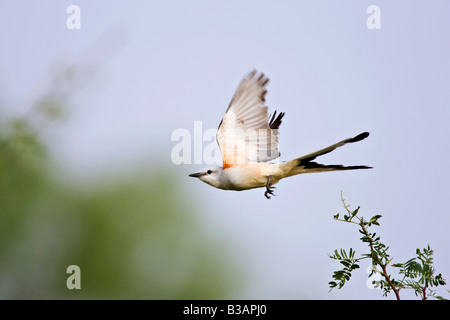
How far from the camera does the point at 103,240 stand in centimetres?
821

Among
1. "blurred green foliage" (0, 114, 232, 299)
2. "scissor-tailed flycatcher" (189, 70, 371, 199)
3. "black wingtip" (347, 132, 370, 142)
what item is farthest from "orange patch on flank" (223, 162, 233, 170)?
"blurred green foliage" (0, 114, 232, 299)

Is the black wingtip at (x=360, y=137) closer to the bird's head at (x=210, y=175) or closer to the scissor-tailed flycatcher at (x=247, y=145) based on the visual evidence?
the scissor-tailed flycatcher at (x=247, y=145)

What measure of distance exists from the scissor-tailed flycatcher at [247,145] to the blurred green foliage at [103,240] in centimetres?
410

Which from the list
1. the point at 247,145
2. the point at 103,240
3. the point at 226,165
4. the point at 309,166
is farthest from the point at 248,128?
the point at 103,240

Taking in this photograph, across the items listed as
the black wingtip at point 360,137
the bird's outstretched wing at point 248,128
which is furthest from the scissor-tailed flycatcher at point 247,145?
the black wingtip at point 360,137

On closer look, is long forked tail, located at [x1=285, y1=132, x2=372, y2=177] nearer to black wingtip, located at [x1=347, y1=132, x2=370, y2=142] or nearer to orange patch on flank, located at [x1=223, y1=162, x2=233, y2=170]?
black wingtip, located at [x1=347, y1=132, x2=370, y2=142]

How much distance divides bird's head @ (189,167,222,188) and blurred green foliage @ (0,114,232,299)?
4040 mm

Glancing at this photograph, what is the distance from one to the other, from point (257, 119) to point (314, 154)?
1.79ft

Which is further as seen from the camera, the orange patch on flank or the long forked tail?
the orange patch on flank

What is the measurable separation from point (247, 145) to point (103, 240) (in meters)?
5.13

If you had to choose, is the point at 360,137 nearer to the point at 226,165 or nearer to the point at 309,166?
the point at 309,166

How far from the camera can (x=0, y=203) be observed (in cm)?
795

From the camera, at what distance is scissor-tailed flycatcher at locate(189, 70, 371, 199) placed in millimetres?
3451
